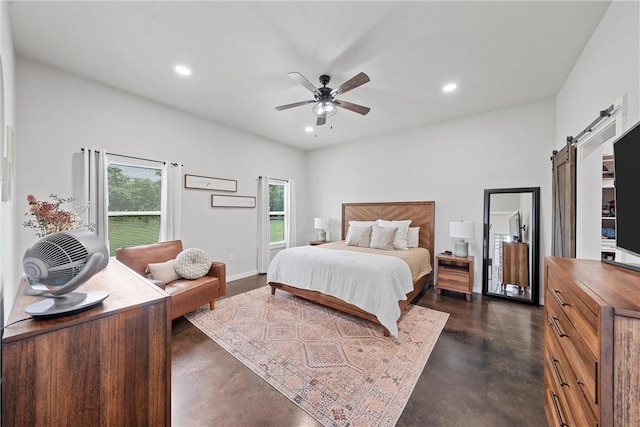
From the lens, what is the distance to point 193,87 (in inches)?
120

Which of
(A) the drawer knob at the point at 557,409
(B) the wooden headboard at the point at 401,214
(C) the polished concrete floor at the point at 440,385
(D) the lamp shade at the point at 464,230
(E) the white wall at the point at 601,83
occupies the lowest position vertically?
(C) the polished concrete floor at the point at 440,385

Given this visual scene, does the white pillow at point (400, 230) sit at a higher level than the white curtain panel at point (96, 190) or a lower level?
lower

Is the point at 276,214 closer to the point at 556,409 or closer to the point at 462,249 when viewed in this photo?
the point at 462,249

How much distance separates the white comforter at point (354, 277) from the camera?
8.19 ft

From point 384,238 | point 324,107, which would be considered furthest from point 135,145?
point 384,238

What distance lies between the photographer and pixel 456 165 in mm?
4051

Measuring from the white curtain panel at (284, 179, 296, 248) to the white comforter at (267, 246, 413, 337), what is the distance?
2.05 metres

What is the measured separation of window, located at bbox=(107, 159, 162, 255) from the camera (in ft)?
10.4

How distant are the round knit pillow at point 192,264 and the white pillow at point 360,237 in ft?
7.95

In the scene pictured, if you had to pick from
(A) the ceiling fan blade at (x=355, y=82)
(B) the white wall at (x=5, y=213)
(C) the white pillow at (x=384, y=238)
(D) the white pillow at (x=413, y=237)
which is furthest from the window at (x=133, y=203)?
(D) the white pillow at (x=413, y=237)

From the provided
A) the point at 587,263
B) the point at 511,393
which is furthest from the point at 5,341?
the point at 511,393

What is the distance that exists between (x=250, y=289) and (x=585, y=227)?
4.28 metres

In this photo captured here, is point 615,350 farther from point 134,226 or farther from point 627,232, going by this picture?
point 134,226

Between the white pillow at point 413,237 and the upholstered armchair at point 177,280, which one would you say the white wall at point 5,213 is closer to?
the upholstered armchair at point 177,280
